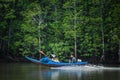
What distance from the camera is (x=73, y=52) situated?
1796 inches

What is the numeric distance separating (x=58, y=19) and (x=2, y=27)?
22.5 ft

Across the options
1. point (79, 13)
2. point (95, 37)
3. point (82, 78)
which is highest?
point (79, 13)

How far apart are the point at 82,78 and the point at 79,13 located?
1696 centimetres

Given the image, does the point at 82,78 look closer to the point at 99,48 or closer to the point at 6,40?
the point at 99,48

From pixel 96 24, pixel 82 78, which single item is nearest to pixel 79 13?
pixel 96 24

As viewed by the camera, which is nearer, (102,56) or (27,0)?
(102,56)

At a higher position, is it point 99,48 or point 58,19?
point 58,19

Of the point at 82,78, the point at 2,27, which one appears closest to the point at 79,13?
the point at 2,27

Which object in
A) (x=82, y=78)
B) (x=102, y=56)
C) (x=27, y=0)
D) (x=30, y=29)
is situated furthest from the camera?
(x=27, y=0)

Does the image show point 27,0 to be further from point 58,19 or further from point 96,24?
point 96,24

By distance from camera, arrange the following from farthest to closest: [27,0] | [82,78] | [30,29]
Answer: [27,0]
[30,29]
[82,78]

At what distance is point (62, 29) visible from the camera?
152 ft

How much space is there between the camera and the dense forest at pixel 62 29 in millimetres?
44531

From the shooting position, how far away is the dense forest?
4453cm
